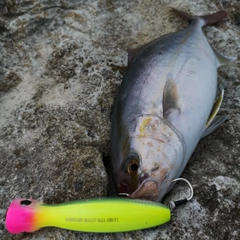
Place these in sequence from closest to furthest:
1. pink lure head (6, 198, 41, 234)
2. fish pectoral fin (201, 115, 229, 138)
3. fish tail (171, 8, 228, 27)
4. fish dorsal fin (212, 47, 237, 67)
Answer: pink lure head (6, 198, 41, 234) → fish pectoral fin (201, 115, 229, 138) → fish dorsal fin (212, 47, 237, 67) → fish tail (171, 8, 228, 27)

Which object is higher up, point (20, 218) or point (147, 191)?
point (20, 218)

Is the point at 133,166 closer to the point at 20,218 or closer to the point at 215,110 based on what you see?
the point at 20,218

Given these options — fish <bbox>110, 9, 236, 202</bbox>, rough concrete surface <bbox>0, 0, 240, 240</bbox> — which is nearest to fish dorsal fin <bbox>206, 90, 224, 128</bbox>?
fish <bbox>110, 9, 236, 202</bbox>

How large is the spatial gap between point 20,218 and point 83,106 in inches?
41.5

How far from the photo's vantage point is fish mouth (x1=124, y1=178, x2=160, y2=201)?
1965 millimetres

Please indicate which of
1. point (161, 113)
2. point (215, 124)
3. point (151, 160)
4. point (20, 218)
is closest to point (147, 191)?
point (151, 160)

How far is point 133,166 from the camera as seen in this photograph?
2102 millimetres

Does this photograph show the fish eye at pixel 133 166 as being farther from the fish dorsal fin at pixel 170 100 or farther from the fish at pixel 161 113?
the fish dorsal fin at pixel 170 100

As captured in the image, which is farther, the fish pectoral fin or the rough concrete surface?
the fish pectoral fin

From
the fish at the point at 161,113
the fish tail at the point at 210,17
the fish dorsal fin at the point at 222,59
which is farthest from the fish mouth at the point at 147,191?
the fish tail at the point at 210,17

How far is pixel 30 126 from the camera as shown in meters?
2.48

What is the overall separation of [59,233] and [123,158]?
0.56m

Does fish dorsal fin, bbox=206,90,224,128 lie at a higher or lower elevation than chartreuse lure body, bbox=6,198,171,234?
lower

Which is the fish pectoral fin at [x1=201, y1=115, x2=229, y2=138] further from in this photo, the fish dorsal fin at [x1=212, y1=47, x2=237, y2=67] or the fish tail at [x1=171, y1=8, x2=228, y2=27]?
the fish tail at [x1=171, y1=8, x2=228, y2=27]
